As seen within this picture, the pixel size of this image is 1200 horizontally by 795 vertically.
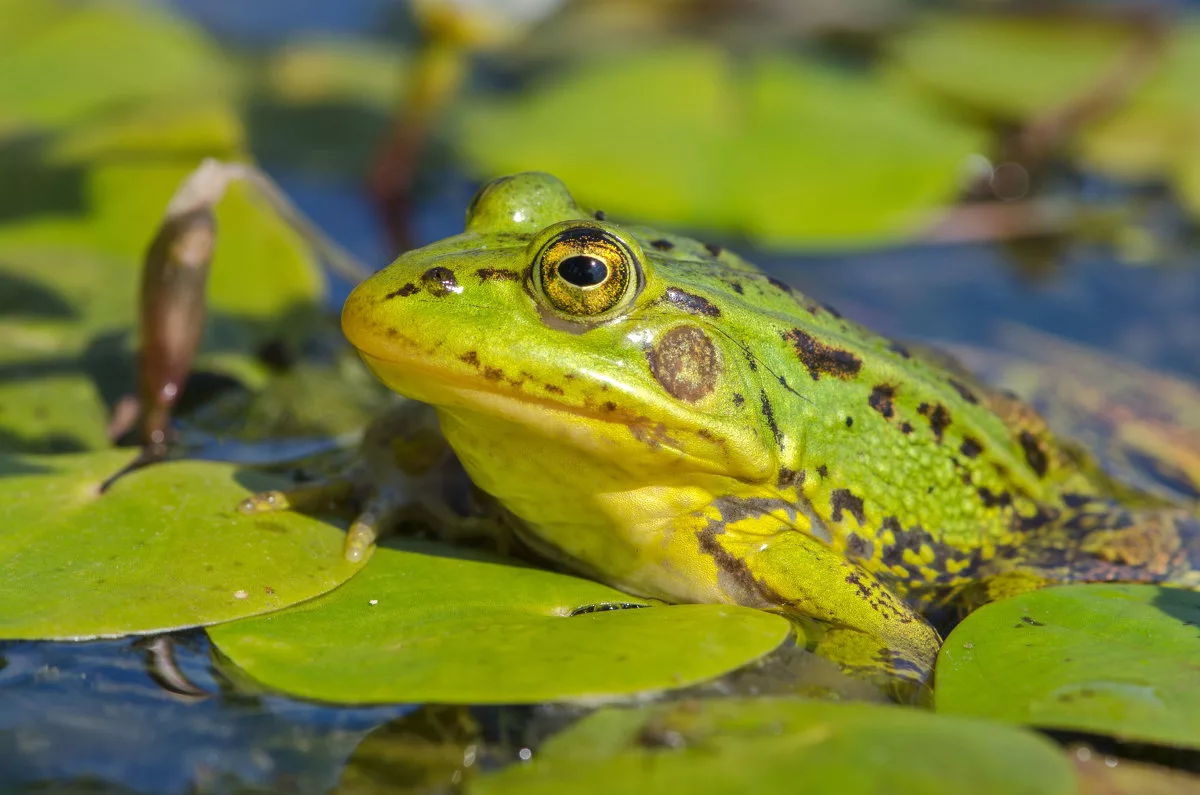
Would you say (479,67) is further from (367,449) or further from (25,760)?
(25,760)

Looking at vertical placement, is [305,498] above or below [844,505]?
below

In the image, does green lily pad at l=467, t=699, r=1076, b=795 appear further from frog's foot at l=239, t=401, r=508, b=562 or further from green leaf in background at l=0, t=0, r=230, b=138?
green leaf in background at l=0, t=0, r=230, b=138

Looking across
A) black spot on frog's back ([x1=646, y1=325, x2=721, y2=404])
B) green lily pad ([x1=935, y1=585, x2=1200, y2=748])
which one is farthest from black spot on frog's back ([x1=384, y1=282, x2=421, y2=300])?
green lily pad ([x1=935, y1=585, x2=1200, y2=748])

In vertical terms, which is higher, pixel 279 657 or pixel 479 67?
pixel 479 67

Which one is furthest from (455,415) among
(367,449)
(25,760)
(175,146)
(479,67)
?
(479,67)

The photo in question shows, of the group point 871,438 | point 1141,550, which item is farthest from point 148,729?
point 1141,550

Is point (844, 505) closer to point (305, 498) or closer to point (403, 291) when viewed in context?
point (403, 291)
